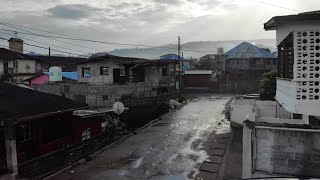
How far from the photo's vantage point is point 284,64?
13.4m

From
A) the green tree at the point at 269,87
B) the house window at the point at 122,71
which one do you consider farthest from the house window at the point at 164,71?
the green tree at the point at 269,87

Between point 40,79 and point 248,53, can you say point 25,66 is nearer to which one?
point 40,79

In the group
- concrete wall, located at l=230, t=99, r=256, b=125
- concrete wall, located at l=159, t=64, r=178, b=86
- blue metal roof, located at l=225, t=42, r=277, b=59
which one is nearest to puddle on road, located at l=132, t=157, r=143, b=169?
concrete wall, located at l=230, t=99, r=256, b=125

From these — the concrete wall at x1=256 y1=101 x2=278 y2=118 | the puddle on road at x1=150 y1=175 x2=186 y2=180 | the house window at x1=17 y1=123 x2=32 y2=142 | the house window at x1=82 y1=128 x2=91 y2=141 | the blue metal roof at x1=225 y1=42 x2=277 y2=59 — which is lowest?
the puddle on road at x1=150 y1=175 x2=186 y2=180

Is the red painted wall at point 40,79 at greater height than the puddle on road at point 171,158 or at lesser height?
greater

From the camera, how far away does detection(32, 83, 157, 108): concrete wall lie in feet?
100.0

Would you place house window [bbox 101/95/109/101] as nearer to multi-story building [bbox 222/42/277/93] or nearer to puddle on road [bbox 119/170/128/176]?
puddle on road [bbox 119/170/128/176]

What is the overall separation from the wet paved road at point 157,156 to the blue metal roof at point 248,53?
34.9 meters

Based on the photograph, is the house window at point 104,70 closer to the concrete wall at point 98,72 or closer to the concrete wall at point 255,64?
the concrete wall at point 98,72

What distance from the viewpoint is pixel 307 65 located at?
1062cm

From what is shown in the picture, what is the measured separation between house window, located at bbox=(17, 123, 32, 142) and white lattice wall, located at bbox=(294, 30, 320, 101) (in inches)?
446

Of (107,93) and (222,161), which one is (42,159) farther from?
(107,93)

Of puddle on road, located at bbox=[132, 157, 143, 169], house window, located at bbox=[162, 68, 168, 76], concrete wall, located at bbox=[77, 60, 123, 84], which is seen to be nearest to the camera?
puddle on road, located at bbox=[132, 157, 143, 169]

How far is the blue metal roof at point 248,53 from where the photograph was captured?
56.0m
